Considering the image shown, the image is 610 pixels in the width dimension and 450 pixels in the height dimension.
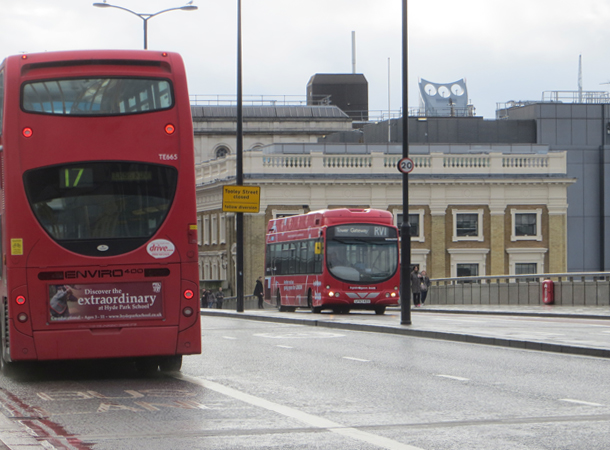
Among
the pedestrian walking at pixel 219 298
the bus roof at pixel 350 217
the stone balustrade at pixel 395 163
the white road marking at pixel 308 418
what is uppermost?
the stone balustrade at pixel 395 163

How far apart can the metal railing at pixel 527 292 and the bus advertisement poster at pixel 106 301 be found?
2489cm

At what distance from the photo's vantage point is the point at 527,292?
137 feet

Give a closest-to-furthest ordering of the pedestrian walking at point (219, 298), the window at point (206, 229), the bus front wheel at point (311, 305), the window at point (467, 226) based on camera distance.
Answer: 1. the bus front wheel at point (311, 305)
2. the pedestrian walking at point (219, 298)
3. the window at point (467, 226)
4. the window at point (206, 229)

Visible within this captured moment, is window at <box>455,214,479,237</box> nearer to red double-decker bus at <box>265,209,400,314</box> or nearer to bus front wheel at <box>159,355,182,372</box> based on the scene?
red double-decker bus at <box>265,209,400,314</box>

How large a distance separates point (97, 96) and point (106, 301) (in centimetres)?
249

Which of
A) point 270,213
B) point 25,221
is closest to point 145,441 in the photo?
point 25,221

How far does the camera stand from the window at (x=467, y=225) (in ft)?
214

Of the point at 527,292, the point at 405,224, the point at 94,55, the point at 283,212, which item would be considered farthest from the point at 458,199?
the point at 94,55

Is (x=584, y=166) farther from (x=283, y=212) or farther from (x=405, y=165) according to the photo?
(x=405, y=165)

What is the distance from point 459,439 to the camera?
29.1ft

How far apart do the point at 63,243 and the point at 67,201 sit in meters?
0.50

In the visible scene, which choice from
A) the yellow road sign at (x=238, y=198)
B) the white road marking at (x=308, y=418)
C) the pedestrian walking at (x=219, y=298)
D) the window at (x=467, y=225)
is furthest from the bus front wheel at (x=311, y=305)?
the window at (x=467, y=225)

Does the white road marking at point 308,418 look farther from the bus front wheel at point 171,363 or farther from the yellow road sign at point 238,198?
the yellow road sign at point 238,198

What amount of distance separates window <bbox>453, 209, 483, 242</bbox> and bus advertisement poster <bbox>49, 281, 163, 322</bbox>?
174 ft
